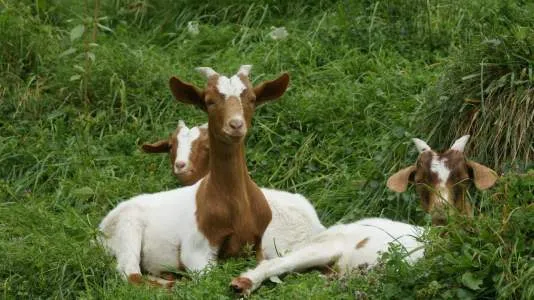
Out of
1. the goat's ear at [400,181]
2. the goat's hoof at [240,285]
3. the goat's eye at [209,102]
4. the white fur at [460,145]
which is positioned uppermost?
the white fur at [460,145]

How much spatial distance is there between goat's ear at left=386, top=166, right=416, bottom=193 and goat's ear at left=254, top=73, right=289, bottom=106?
0.94 metres

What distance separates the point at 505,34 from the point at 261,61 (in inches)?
103

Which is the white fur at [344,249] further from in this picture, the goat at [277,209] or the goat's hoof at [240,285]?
the goat at [277,209]

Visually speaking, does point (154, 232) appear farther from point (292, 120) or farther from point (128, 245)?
point (292, 120)

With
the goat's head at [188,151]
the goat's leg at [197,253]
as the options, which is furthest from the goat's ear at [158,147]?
the goat's leg at [197,253]

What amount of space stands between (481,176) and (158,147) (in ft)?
9.48

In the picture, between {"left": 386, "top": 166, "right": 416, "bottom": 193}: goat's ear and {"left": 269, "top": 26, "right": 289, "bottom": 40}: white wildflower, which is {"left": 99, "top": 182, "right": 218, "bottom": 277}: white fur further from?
{"left": 269, "top": 26, "right": 289, "bottom": 40}: white wildflower

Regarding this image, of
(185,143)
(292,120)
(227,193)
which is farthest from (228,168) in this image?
(292,120)

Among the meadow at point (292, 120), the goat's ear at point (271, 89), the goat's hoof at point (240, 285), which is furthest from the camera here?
the goat's ear at point (271, 89)

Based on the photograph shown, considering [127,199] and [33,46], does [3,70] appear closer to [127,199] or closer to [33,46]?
[33,46]

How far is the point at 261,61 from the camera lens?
13375mm

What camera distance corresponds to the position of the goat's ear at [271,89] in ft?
33.3

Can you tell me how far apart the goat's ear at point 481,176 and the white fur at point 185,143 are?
2.39 m

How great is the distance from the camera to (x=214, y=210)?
10.0 m
